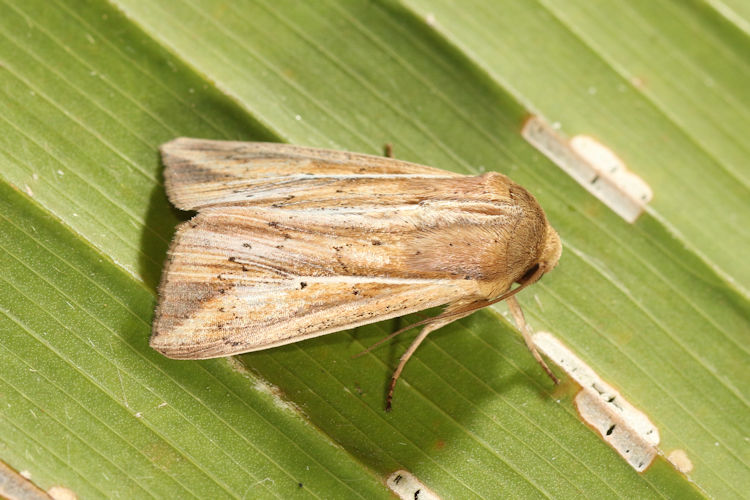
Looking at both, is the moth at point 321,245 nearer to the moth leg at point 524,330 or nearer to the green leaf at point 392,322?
the moth leg at point 524,330

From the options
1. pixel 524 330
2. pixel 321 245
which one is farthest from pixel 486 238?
pixel 321 245

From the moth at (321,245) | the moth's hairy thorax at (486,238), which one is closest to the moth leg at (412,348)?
the moth at (321,245)

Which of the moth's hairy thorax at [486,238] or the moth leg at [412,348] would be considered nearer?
the moth's hairy thorax at [486,238]

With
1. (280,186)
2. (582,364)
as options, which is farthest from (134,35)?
(582,364)

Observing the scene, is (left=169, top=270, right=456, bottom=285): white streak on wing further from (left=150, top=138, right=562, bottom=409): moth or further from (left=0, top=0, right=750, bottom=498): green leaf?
→ (left=0, top=0, right=750, bottom=498): green leaf

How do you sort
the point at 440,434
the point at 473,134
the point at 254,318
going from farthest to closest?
the point at 473,134 < the point at 440,434 < the point at 254,318

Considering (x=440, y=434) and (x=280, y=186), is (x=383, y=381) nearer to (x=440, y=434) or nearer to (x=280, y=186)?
(x=440, y=434)

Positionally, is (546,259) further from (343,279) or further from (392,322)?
(343,279)
